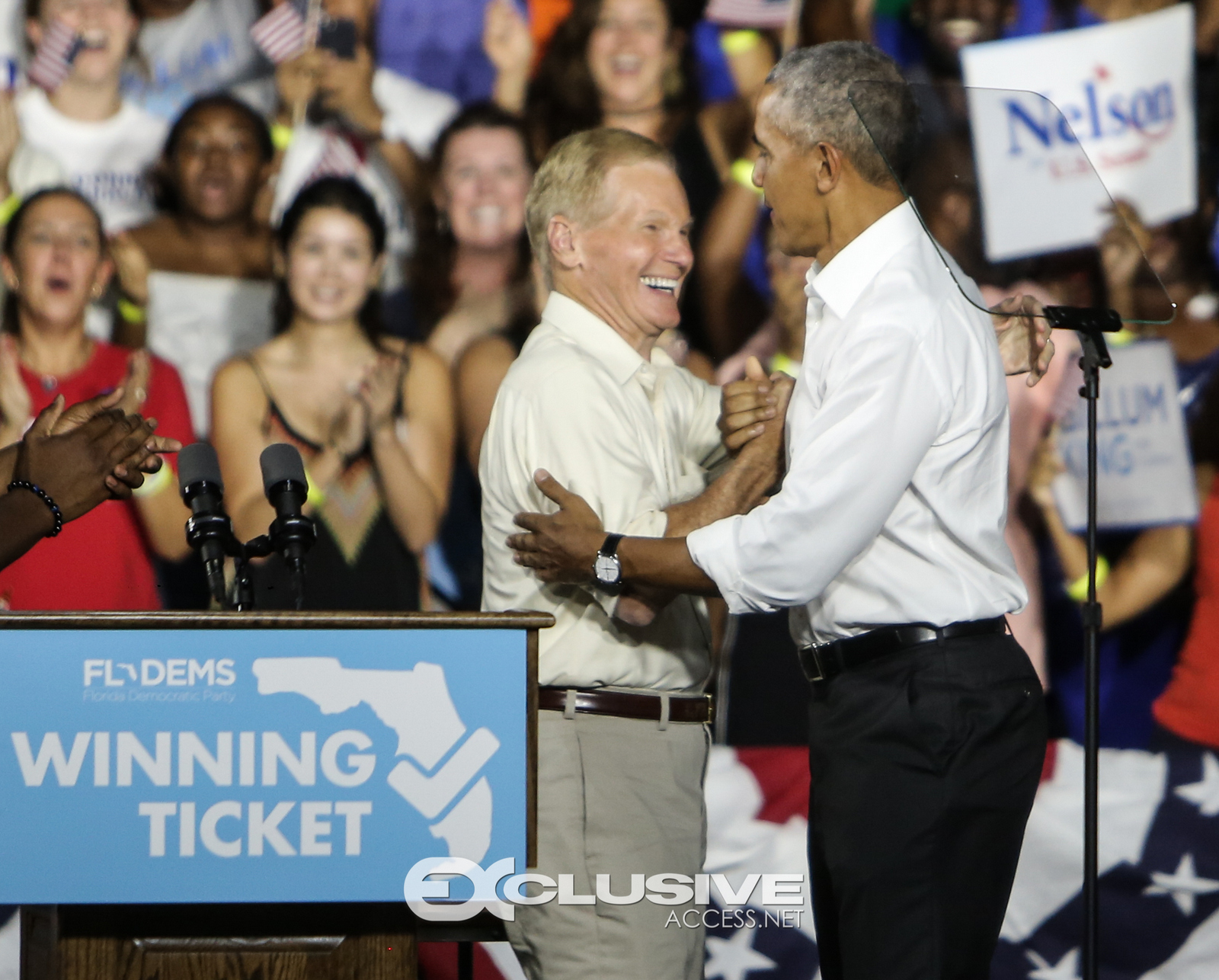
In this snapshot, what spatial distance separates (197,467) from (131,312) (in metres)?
1.83

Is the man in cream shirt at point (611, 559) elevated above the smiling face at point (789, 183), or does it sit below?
below

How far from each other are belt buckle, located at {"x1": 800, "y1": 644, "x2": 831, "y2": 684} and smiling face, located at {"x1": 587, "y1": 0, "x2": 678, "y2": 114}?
223 cm

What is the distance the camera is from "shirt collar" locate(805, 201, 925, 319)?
1861mm

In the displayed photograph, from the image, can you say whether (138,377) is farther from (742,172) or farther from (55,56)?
(742,172)

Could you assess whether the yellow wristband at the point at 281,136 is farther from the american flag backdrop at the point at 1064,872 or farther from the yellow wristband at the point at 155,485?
the american flag backdrop at the point at 1064,872

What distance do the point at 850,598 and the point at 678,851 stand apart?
0.51 m

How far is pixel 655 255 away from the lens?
7.25 feet

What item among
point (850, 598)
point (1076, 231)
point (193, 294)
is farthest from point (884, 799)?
point (193, 294)

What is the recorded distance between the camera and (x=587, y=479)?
202cm

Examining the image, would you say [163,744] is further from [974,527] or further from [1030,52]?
[1030,52]

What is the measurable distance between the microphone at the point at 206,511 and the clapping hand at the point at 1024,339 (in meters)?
1.23

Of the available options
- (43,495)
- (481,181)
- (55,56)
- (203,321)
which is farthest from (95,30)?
(43,495)

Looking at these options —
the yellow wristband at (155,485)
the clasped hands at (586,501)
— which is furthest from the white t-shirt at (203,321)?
the clasped hands at (586,501)

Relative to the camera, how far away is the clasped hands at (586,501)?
1946 mm
